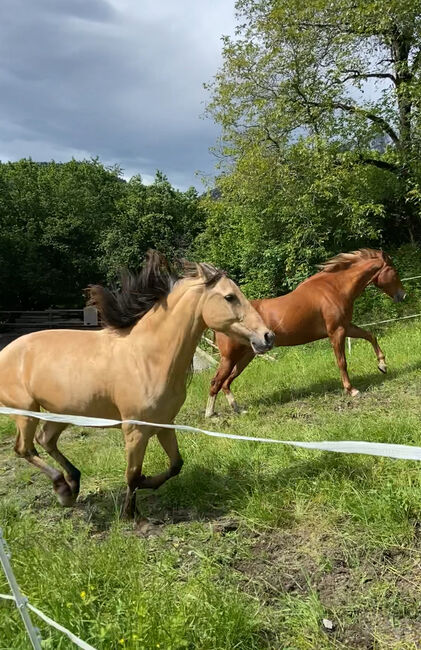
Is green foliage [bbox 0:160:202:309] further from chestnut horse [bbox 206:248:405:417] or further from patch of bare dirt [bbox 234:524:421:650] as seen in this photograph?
patch of bare dirt [bbox 234:524:421:650]

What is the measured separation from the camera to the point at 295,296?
23.0 feet

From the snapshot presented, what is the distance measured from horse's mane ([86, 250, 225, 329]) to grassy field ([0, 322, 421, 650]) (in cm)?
142

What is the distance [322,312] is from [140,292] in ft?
12.6

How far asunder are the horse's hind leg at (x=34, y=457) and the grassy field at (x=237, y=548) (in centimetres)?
15

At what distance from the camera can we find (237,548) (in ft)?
9.49

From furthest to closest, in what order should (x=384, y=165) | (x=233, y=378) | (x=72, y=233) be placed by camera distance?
(x=72, y=233), (x=384, y=165), (x=233, y=378)

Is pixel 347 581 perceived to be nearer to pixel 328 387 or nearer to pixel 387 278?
pixel 328 387

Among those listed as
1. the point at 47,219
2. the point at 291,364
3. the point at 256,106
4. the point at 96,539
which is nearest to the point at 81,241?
the point at 47,219

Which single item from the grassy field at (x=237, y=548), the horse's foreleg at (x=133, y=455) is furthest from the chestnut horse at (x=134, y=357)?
the grassy field at (x=237, y=548)

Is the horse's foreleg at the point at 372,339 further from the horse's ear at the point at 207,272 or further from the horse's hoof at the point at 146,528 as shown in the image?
the horse's hoof at the point at 146,528

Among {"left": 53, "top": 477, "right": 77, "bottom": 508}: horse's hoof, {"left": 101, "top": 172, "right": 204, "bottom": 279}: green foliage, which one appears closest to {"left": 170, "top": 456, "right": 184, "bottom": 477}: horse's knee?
{"left": 53, "top": 477, "right": 77, "bottom": 508}: horse's hoof

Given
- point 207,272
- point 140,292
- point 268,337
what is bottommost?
point 268,337

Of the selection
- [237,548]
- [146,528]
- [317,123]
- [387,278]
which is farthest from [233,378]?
[317,123]

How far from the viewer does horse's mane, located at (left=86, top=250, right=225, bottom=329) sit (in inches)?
147
